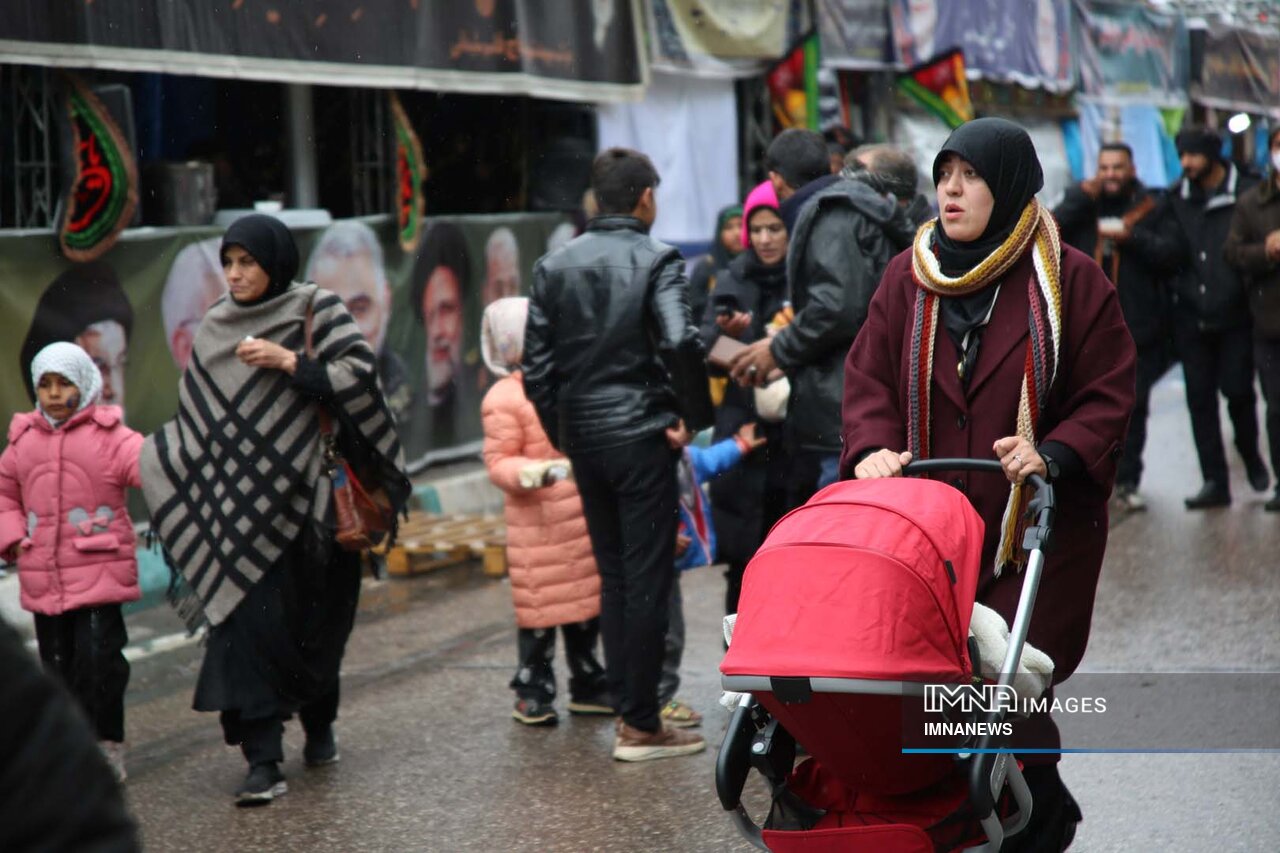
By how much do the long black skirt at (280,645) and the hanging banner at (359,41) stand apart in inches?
127

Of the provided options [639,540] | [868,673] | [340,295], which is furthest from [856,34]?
[868,673]

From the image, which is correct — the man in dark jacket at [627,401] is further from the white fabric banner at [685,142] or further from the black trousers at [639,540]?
the white fabric banner at [685,142]

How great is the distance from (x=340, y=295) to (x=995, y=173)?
7.05 metres

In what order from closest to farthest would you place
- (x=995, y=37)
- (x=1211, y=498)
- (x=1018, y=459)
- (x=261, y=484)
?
(x=1018, y=459), (x=261, y=484), (x=1211, y=498), (x=995, y=37)

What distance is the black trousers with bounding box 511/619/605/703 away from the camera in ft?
21.0

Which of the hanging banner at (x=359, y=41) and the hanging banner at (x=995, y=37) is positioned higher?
the hanging banner at (x=995, y=37)

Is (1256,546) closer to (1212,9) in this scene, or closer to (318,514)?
(318,514)

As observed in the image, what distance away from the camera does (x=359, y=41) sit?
1005 cm

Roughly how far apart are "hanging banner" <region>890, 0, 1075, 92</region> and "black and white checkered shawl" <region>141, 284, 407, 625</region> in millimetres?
12231

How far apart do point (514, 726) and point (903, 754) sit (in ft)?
10.4

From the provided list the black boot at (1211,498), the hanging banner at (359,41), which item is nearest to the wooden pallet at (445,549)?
the hanging banner at (359,41)

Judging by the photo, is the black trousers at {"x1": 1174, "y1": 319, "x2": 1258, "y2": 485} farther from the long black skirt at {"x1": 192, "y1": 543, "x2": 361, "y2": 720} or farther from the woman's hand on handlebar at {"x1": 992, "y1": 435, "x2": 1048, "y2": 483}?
the woman's hand on handlebar at {"x1": 992, "y1": 435, "x2": 1048, "y2": 483}

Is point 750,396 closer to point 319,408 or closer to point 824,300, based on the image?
point 824,300

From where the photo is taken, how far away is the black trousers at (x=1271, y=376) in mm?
9852
